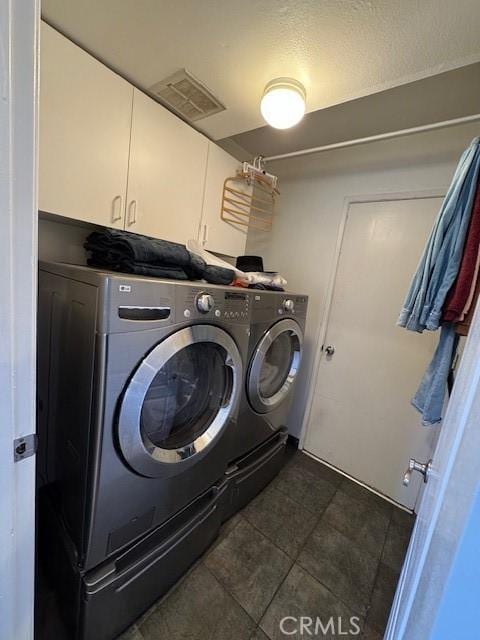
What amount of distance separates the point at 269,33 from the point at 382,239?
4.39 ft

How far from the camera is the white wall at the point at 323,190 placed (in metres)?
1.65

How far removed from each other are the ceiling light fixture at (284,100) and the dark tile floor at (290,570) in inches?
83.2

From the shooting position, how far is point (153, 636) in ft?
3.27

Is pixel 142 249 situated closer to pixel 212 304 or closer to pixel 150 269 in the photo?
pixel 150 269

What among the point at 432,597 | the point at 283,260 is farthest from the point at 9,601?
the point at 283,260

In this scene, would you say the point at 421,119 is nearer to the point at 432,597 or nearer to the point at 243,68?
the point at 243,68

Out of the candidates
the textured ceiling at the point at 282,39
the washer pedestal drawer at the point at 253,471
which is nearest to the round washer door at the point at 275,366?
the washer pedestal drawer at the point at 253,471

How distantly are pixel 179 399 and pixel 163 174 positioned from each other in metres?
1.23

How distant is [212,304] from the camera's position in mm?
1003

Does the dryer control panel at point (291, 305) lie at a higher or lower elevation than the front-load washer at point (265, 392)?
higher

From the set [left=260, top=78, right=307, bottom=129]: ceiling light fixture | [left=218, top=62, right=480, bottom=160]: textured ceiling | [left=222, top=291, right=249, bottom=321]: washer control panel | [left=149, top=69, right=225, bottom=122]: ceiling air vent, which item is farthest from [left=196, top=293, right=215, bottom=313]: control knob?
[left=218, top=62, right=480, bottom=160]: textured ceiling

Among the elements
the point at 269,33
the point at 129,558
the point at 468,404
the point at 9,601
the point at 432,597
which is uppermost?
the point at 269,33

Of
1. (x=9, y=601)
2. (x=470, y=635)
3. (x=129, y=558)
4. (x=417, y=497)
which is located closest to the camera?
(x=470, y=635)

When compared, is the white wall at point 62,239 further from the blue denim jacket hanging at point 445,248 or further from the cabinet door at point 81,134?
the blue denim jacket hanging at point 445,248
